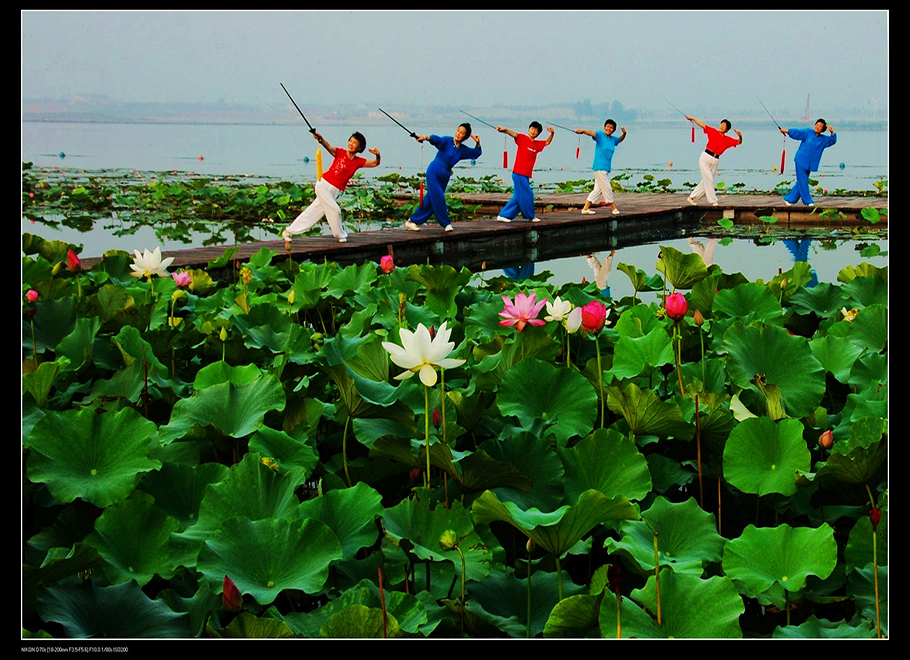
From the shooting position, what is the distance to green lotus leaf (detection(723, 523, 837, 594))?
1.18 metres

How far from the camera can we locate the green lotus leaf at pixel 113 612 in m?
1.07

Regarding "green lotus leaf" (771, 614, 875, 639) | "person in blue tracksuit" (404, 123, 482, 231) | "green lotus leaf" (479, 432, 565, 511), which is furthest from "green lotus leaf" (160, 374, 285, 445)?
"person in blue tracksuit" (404, 123, 482, 231)

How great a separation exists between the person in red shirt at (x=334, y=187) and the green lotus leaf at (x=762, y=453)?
5628 millimetres

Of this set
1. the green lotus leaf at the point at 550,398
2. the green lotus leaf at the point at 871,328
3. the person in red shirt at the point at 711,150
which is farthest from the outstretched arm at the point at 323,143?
the person in red shirt at the point at 711,150

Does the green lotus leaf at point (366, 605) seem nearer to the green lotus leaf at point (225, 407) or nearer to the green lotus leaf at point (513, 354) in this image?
the green lotus leaf at point (225, 407)

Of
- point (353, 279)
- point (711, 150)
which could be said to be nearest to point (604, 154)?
point (711, 150)

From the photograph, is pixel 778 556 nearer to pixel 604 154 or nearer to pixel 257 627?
pixel 257 627

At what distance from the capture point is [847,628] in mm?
1135

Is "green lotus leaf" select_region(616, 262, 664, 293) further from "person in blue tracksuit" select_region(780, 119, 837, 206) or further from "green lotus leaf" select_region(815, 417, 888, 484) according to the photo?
"person in blue tracksuit" select_region(780, 119, 837, 206)

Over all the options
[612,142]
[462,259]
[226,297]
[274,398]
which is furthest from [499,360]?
[612,142]

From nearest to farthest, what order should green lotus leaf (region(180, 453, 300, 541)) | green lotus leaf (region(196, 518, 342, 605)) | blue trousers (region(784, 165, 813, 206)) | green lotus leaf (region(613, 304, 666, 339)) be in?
green lotus leaf (region(196, 518, 342, 605)) < green lotus leaf (region(180, 453, 300, 541)) < green lotus leaf (region(613, 304, 666, 339)) < blue trousers (region(784, 165, 813, 206))

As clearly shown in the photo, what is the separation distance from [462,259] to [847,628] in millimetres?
6844

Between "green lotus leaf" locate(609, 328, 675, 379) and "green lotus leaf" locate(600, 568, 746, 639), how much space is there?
33.5 inches
